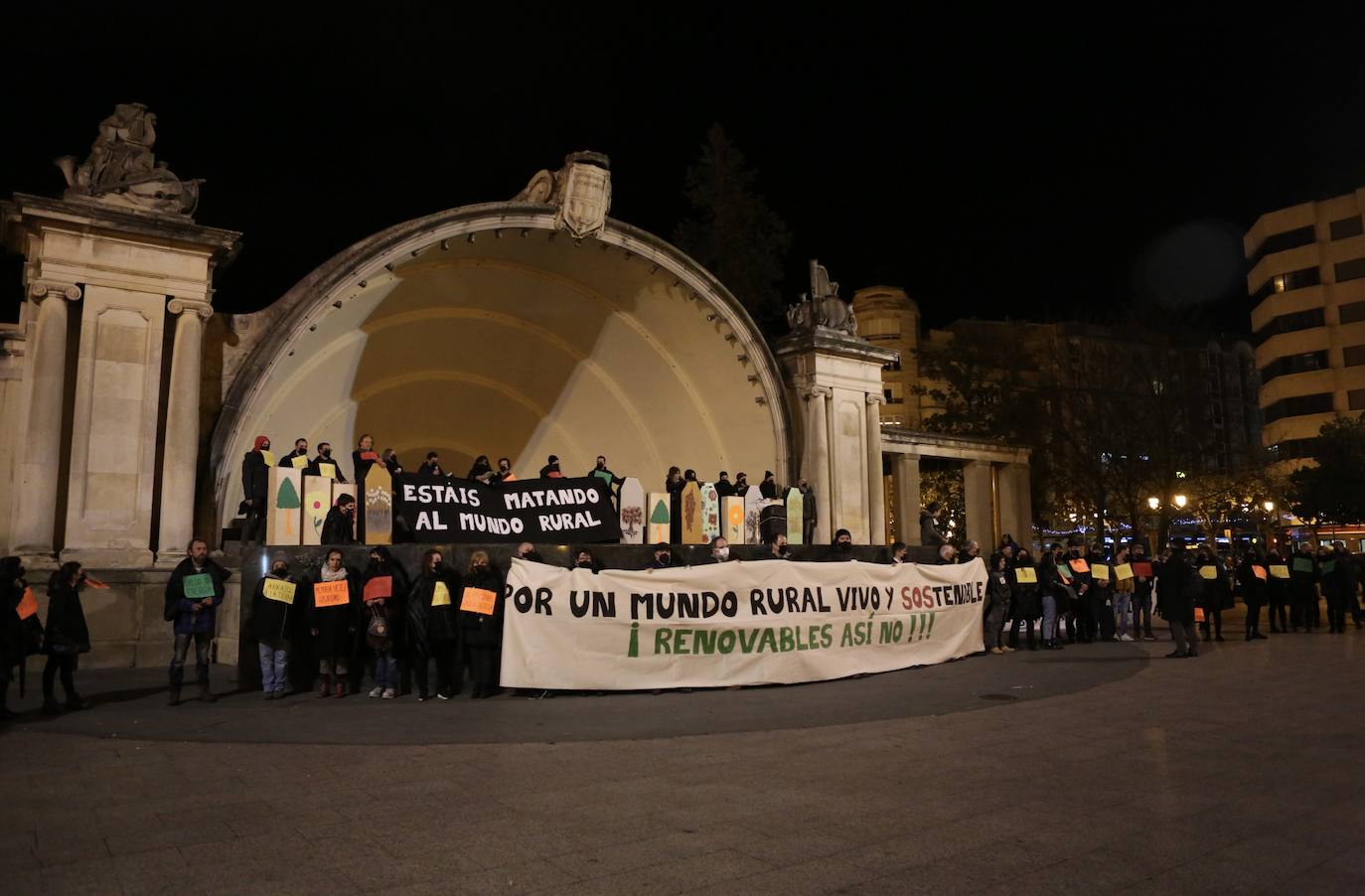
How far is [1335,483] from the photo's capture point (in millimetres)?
38562

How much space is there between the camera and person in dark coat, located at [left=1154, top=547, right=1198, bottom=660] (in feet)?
44.6

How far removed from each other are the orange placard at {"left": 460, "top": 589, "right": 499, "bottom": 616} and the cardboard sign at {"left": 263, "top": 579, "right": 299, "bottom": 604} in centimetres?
191

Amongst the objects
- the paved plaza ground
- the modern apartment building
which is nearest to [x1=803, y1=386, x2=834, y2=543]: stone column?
Result: the paved plaza ground

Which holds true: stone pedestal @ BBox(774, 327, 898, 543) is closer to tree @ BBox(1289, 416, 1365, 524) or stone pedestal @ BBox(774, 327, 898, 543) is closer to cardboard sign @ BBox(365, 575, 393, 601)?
cardboard sign @ BBox(365, 575, 393, 601)

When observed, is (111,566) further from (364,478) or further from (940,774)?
(940,774)

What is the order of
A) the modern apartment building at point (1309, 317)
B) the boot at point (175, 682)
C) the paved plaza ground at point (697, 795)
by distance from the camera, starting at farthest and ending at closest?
A: the modern apartment building at point (1309, 317) < the boot at point (175, 682) < the paved plaza ground at point (697, 795)

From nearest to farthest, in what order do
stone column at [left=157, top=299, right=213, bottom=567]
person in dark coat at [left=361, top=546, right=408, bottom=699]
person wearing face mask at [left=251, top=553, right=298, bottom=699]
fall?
person wearing face mask at [left=251, top=553, right=298, bottom=699], person in dark coat at [left=361, top=546, right=408, bottom=699], stone column at [left=157, top=299, right=213, bottom=567]

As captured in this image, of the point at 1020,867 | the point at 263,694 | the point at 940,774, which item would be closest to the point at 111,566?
the point at 263,694

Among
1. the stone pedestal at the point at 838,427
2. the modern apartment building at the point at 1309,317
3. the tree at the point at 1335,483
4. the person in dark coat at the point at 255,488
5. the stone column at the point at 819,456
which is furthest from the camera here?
the modern apartment building at the point at 1309,317

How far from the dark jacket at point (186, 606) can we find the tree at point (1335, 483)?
138ft

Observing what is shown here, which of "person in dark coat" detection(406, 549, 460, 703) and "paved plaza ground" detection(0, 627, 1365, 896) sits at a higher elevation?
"person in dark coat" detection(406, 549, 460, 703)

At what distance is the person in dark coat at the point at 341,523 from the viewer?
1345 centimetres

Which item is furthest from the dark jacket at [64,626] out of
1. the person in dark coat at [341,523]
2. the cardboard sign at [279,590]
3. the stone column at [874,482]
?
the stone column at [874,482]

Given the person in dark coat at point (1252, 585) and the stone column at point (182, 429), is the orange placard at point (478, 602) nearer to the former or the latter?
the stone column at point (182, 429)
